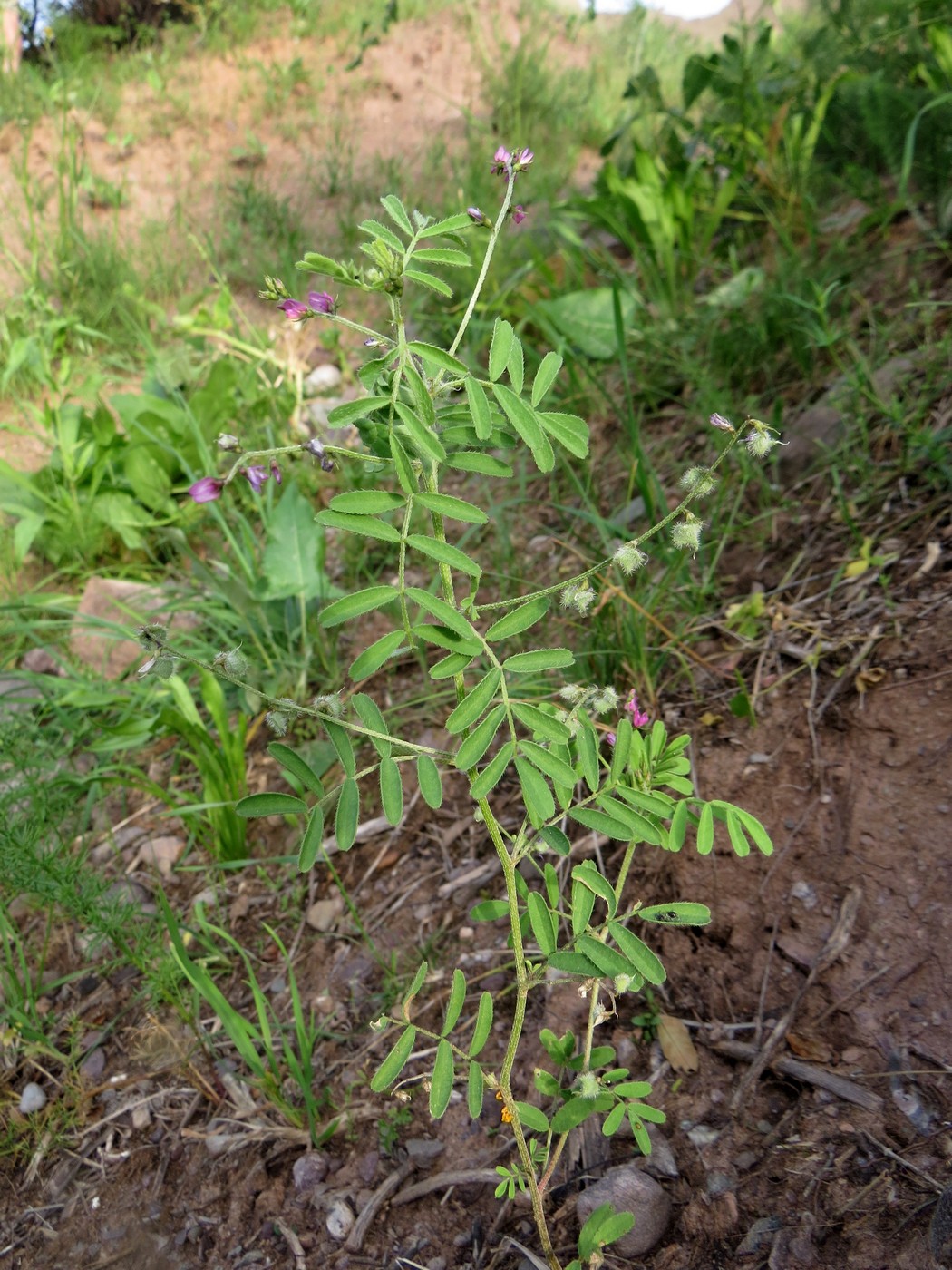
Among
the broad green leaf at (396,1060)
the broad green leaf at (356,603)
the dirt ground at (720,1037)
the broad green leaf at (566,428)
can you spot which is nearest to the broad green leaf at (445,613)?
the broad green leaf at (356,603)

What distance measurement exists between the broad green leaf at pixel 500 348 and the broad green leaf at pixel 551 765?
1.34 ft

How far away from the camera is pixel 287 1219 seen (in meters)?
1.40

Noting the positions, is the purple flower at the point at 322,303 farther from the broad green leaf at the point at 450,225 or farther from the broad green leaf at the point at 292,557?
the broad green leaf at the point at 292,557

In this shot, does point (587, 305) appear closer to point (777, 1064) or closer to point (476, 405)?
point (476, 405)

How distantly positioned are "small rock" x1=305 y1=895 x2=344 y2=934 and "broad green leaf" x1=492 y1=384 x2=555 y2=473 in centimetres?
112

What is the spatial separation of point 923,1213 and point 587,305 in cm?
234

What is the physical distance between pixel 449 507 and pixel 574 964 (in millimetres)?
532

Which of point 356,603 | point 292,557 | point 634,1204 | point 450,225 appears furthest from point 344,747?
point 292,557

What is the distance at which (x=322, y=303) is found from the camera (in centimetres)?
103

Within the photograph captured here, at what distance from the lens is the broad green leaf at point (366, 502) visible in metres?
1.05

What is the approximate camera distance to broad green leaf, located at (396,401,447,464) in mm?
985

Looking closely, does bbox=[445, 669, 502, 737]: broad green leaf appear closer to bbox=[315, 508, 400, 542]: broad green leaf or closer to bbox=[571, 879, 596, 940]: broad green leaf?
bbox=[315, 508, 400, 542]: broad green leaf

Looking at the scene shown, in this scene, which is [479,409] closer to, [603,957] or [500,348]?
[500,348]

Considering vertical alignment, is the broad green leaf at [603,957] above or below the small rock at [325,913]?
above
